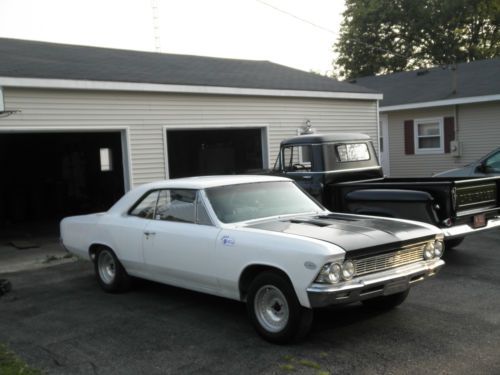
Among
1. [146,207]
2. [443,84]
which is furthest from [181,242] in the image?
[443,84]

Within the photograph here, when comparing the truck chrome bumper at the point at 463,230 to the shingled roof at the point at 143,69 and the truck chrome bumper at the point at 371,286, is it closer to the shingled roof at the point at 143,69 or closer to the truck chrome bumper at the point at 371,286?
the truck chrome bumper at the point at 371,286

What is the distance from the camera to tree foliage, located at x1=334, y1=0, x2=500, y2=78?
35.9m

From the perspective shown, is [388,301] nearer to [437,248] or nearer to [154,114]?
[437,248]

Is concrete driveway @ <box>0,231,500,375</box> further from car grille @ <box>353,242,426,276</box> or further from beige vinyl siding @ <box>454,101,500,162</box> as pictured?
beige vinyl siding @ <box>454,101,500,162</box>

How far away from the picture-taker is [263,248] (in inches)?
197

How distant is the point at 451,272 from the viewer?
7453mm

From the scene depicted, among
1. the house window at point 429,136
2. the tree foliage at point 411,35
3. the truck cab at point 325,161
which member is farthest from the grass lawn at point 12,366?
the tree foliage at point 411,35

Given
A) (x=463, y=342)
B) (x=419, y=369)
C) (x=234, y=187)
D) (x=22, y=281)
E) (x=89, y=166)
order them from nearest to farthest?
(x=419, y=369) → (x=463, y=342) → (x=234, y=187) → (x=22, y=281) → (x=89, y=166)

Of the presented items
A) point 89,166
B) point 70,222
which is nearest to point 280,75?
point 89,166

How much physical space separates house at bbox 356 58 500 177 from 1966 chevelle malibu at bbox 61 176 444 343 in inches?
558

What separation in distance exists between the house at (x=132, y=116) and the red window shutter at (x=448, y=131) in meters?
3.79

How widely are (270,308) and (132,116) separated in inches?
307

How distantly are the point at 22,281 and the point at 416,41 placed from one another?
114 feet

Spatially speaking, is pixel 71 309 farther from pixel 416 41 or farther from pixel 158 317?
pixel 416 41
